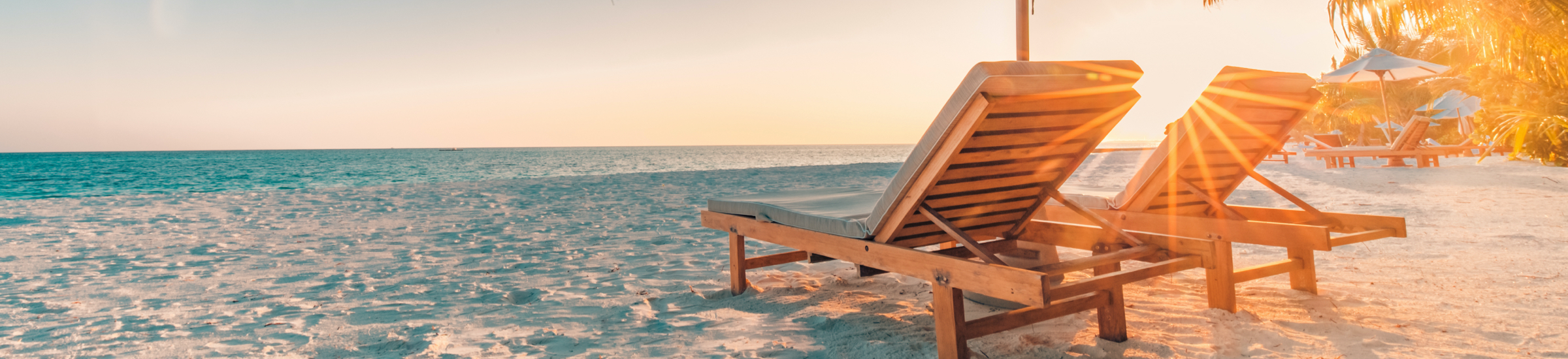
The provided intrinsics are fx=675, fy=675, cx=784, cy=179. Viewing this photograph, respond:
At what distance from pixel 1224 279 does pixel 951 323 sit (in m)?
1.25

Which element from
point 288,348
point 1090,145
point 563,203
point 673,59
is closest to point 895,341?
point 1090,145

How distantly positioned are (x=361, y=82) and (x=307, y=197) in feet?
71.1

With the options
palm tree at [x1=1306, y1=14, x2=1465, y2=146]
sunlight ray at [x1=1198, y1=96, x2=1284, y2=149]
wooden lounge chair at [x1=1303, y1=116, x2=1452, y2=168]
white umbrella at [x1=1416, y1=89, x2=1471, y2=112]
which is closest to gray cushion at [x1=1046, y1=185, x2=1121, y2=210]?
sunlight ray at [x1=1198, y1=96, x2=1284, y2=149]

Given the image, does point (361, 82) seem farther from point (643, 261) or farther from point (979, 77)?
point (979, 77)

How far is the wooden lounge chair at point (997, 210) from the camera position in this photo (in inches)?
72.2

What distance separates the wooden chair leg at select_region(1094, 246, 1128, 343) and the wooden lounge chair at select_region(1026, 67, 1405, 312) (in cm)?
42

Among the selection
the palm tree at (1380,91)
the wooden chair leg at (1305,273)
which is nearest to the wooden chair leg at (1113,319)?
the wooden chair leg at (1305,273)

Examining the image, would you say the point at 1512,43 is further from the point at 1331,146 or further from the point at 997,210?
the point at 997,210

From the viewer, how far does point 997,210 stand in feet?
8.30

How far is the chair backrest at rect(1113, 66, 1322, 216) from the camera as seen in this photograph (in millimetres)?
2604

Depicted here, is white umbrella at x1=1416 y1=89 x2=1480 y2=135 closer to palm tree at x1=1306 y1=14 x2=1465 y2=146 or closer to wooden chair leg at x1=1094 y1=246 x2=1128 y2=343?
palm tree at x1=1306 y1=14 x2=1465 y2=146

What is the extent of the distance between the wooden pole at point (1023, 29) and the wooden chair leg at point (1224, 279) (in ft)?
4.80

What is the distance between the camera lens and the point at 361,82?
92.2 feet

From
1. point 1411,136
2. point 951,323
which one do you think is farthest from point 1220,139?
point 1411,136
